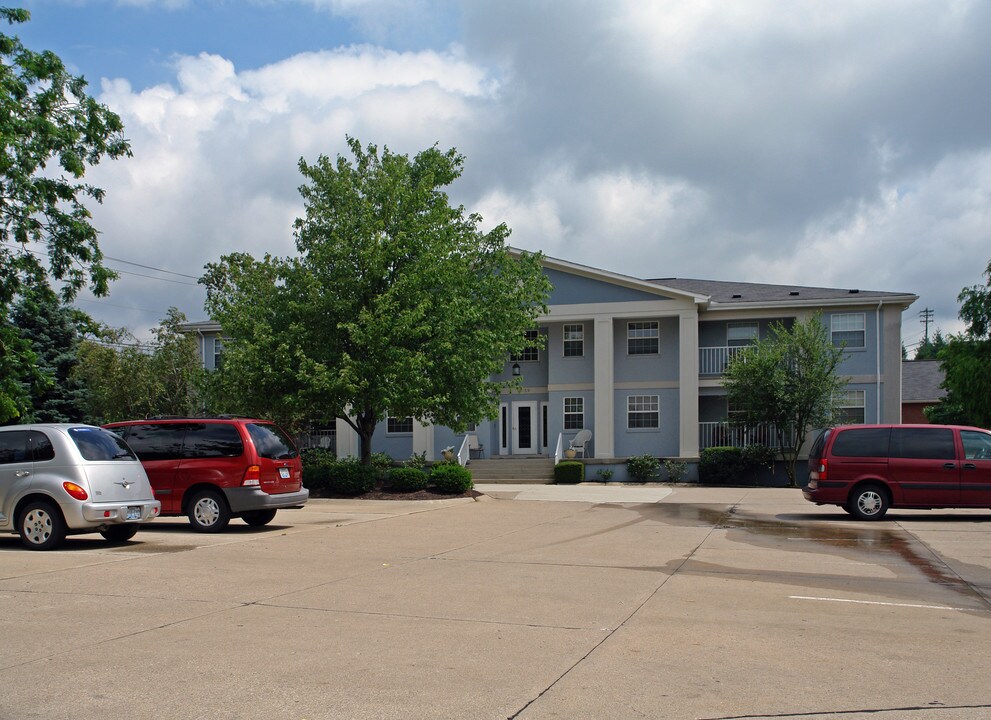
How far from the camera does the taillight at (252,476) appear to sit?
1482 cm

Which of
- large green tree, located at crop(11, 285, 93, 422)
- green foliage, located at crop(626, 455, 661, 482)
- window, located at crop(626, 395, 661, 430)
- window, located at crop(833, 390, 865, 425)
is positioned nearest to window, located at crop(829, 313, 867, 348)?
window, located at crop(833, 390, 865, 425)

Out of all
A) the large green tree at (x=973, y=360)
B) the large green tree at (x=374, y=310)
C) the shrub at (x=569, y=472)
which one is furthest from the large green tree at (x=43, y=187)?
the large green tree at (x=973, y=360)

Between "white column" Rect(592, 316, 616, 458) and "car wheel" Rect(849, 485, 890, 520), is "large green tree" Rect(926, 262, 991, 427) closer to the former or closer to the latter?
"white column" Rect(592, 316, 616, 458)

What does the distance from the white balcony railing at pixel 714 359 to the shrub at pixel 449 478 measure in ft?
47.3

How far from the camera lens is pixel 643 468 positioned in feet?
109

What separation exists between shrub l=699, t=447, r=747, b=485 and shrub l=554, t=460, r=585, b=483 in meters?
4.30

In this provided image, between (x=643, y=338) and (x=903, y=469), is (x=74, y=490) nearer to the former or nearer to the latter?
(x=903, y=469)

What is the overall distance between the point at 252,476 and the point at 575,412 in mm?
22153

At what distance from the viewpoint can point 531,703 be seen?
559 centimetres

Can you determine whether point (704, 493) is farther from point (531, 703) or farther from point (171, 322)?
point (531, 703)

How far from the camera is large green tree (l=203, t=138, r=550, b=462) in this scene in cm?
2219

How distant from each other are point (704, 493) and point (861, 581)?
56.7ft

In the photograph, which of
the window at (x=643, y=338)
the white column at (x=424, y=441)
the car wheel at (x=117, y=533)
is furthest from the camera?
the white column at (x=424, y=441)

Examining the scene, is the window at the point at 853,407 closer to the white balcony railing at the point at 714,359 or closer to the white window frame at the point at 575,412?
the white balcony railing at the point at 714,359
